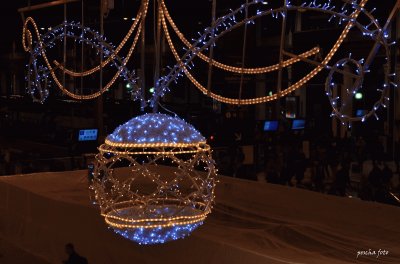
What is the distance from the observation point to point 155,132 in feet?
14.4

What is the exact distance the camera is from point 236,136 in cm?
1600

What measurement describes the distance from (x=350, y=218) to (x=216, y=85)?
56.5 ft

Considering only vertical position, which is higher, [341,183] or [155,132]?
[155,132]

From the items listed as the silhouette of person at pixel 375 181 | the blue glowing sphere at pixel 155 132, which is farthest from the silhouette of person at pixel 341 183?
the blue glowing sphere at pixel 155 132

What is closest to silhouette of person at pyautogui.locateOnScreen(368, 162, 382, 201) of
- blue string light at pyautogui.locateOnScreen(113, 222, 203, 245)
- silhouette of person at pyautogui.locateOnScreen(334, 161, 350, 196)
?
silhouette of person at pyautogui.locateOnScreen(334, 161, 350, 196)

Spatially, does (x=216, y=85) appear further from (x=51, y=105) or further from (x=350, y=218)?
(x=350, y=218)

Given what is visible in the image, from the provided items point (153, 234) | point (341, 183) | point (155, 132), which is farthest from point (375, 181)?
point (155, 132)

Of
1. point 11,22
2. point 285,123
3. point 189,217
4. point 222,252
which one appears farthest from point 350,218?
point 11,22

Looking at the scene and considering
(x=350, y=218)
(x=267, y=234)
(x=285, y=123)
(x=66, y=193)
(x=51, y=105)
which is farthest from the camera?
(x=51, y=105)

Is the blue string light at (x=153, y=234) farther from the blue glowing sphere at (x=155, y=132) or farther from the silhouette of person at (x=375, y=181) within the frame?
the silhouette of person at (x=375, y=181)

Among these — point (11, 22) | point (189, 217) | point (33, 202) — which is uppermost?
point (11, 22)

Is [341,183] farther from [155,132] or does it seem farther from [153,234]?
[155,132]

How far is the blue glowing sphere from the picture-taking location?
14.3 ft

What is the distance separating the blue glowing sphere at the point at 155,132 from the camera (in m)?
4.37
